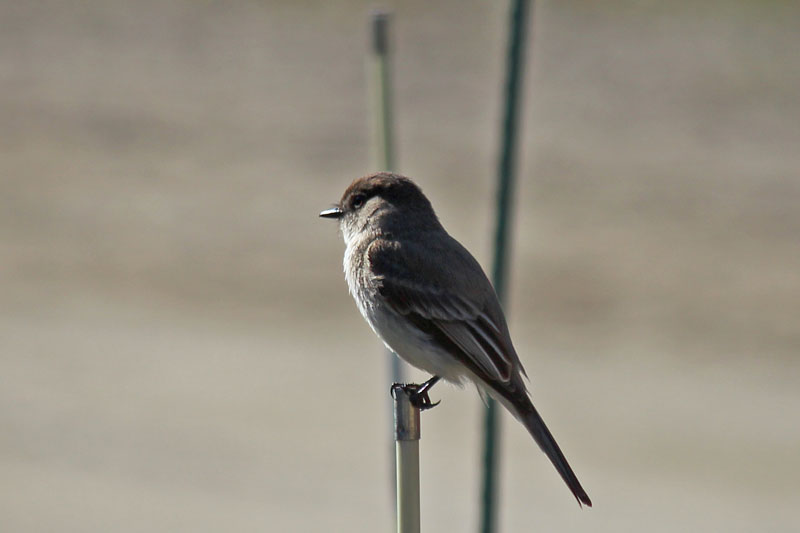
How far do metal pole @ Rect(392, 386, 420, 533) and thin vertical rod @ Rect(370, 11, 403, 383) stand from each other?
173 cm

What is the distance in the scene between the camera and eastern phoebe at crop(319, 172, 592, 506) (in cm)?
526

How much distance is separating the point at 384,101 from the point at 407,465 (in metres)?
2.35

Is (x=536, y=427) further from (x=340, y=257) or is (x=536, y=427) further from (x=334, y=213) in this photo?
(x=340, y=257)

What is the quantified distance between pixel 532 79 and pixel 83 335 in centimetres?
1177

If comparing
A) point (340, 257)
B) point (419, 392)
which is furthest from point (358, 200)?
point (340, 257)

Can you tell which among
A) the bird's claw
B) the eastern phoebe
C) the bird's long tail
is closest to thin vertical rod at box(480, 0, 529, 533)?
the eastern phoebe

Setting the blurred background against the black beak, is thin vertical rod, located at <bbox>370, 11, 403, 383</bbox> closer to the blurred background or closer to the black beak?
the black beak

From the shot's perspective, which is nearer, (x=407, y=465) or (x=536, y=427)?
(x=407, y=465)

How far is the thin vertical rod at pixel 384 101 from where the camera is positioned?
19.4 ft

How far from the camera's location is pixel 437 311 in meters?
5.43

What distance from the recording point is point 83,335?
1587 cm

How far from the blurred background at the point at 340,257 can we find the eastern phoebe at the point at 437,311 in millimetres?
6026

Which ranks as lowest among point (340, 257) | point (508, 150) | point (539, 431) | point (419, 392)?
point (340, 257)

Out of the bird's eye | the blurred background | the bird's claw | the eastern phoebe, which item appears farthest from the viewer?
the blurred background
